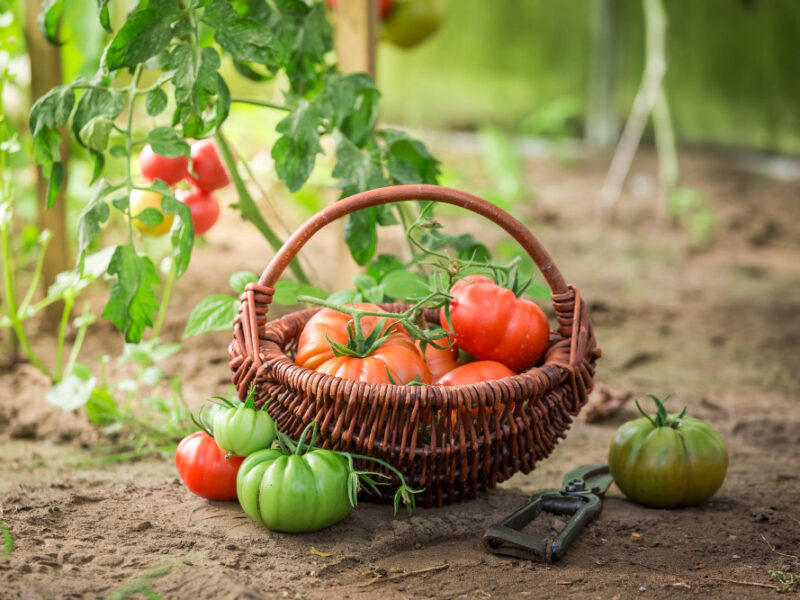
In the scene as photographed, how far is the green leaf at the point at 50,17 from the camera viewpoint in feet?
6.11

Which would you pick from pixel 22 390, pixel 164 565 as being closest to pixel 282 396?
pixel 164 565

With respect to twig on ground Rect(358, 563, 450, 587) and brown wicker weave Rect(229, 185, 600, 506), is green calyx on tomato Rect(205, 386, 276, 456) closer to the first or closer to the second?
brown wicker weave Rect(229, 185, 600, 506)

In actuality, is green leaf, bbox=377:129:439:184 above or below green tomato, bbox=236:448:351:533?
above

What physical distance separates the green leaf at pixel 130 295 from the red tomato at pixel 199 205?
34 centimetres

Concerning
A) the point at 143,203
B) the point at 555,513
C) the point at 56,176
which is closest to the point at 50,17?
the point at 56,176

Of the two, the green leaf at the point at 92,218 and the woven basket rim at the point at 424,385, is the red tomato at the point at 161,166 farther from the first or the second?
the woven basket rim at the point at 424,385

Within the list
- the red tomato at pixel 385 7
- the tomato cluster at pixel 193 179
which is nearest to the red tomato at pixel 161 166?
the tomato cluster at pixel 193 179

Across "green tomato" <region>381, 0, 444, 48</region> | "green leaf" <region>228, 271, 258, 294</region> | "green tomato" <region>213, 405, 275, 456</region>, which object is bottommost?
"green tomato" <region>213, 405, 275, 456</region>

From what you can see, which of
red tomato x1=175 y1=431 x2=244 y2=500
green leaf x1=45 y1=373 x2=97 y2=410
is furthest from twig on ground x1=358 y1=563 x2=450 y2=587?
green leaf x1=45 y1=373 x2=97 y2=410

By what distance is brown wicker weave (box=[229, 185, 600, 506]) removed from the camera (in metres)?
1.53

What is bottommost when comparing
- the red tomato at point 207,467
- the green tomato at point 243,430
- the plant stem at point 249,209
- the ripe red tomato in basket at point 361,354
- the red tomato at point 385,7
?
the red tomato at point 207,467

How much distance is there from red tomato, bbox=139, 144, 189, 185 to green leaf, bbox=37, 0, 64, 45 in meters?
0.33

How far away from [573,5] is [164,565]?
19.7ft

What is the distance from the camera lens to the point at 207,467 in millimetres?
1655
